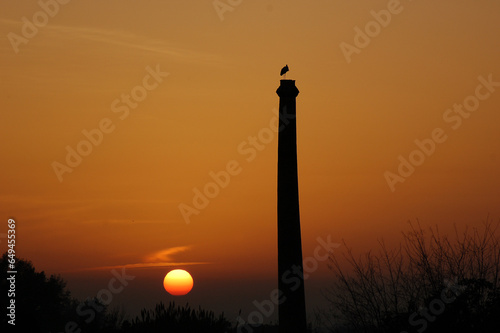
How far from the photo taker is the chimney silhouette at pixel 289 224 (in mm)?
21672

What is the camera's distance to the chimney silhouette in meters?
21.7

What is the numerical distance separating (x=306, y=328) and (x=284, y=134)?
23.0 feet

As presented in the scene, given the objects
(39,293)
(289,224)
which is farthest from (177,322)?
(39,293)

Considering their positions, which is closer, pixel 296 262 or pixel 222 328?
pixel 222 328

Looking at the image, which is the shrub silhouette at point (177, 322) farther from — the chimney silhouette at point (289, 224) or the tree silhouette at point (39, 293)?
the tree silhouette at point (39, 293)

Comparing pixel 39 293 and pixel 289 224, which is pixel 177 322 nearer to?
pixel 289 224

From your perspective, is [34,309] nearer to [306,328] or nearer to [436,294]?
[306,328]

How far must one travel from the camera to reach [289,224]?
2242 centimetres

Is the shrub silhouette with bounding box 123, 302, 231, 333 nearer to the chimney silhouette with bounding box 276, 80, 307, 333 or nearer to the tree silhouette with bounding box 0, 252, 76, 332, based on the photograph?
the chimney silhouette with bounding box 276, 80, 307, 333

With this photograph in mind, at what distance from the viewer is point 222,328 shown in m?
19.4

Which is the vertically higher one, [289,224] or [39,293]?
[39,293]

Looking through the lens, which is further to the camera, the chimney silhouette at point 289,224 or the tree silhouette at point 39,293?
the tree silhouette at point 39,293

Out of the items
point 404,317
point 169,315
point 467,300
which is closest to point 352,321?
point 404,317

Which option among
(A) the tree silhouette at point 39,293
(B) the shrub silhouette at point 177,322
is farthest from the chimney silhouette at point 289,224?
(A) the tree silhouette at point 39,293
